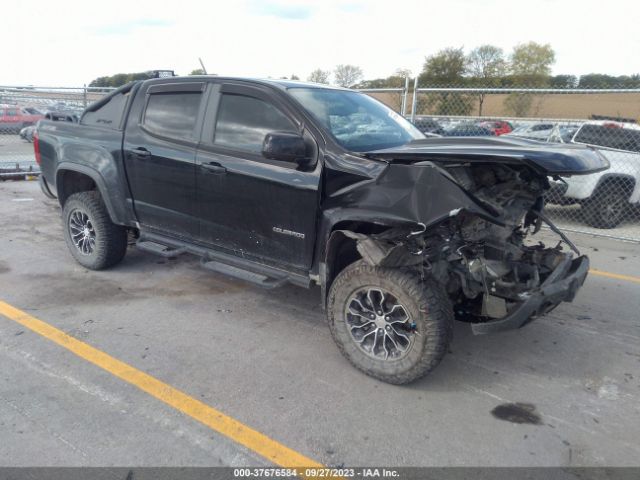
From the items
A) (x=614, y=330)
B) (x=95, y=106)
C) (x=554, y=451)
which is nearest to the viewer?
(x=554, y=451)

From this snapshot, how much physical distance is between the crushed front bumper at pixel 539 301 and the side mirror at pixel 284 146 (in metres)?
1.60

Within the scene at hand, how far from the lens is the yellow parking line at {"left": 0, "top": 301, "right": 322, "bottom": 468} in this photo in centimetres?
259

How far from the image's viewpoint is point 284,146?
3.23 metres

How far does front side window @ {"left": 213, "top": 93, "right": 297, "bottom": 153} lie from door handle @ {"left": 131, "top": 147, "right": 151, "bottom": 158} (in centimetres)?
79

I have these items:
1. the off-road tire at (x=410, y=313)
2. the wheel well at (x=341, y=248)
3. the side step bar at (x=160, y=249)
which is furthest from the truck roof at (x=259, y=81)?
the off-road tire at (x=410, y=313)

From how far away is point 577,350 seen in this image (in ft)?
12.3

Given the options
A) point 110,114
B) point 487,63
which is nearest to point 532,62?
point 487,63

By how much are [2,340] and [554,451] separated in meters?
3.81

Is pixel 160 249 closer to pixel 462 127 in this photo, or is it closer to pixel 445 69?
pixel 462 127

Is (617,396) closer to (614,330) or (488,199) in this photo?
(614,330)

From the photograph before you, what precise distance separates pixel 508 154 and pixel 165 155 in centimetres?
278

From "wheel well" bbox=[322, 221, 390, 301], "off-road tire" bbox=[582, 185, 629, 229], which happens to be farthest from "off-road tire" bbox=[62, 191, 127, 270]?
"off-road tire" bbox=[582, 185, 629, 229]

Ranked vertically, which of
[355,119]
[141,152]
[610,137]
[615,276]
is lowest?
[615,276]

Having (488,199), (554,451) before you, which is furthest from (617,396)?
(488,199)
